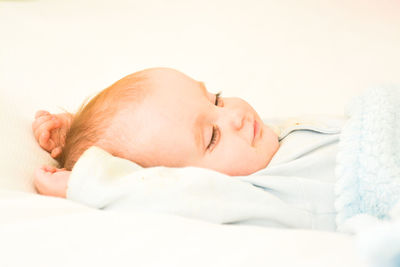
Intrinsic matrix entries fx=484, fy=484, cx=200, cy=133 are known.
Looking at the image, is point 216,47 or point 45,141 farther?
point 216,47

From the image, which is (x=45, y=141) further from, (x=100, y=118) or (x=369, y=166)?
(x=369, y=166)

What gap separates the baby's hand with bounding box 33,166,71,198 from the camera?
0.91 m

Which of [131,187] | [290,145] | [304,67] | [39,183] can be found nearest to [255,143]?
[290,145]

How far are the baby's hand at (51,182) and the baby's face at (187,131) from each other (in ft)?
0.42

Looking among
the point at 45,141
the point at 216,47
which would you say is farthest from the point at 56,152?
the point at 216,47

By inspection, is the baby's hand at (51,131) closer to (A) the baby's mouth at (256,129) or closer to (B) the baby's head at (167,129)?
(B) the baby's head at (167,129)

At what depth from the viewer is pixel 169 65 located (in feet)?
5.09

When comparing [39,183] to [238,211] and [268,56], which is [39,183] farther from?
[268,56]

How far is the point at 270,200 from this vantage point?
815 mm

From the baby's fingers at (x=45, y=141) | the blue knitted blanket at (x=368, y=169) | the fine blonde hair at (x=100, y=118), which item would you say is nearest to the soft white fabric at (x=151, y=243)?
the blue knitted blanket at (x=368, y=169)

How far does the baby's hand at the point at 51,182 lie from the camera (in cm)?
91

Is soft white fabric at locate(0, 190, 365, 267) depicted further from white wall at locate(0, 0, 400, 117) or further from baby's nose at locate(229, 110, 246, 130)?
white wall at locate(0, 0, 400, 117)

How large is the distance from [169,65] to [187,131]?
25.3 inches

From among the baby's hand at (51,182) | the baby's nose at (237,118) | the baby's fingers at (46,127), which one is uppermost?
the baby's nose at (237,118)
